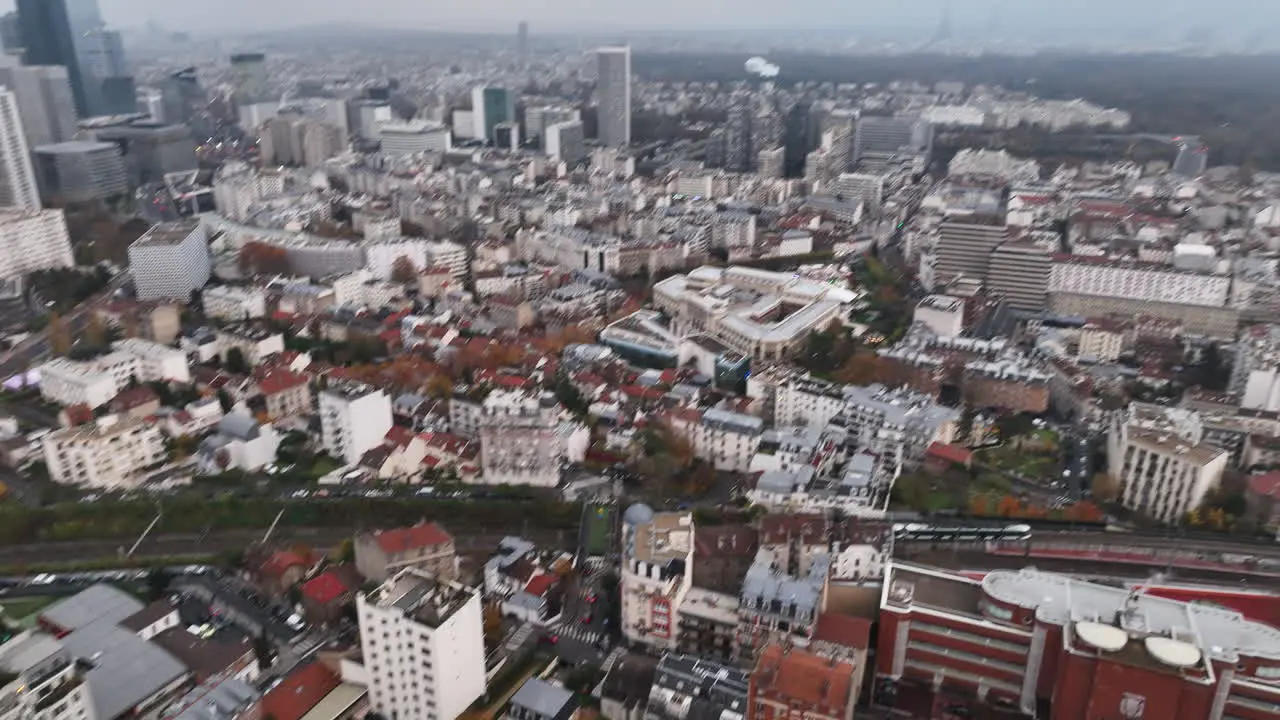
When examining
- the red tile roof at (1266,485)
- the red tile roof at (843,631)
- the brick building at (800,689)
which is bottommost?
the red tile roof at (1266,485)

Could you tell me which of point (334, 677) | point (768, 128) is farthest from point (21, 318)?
point (768, 128)

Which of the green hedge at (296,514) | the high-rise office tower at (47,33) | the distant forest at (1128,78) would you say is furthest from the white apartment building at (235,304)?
the distant forest at (1128,78)

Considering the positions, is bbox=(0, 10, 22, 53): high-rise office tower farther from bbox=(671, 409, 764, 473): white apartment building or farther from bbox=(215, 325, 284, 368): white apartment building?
bbox=(671, 409, 764, 473): white apartment building

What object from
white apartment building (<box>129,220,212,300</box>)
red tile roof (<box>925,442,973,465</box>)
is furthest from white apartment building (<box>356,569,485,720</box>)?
white apartment building (<box>129,220,212,300</box>)

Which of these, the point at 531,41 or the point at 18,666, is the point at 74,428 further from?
the point at 531,41

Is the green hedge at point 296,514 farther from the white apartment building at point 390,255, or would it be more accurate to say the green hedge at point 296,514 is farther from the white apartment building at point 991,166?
the white apartment building at point 991,166

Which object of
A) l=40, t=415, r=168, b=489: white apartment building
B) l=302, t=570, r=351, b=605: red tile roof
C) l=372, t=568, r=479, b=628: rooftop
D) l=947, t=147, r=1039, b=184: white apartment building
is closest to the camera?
l=372, t=568, r=479, b=628: rooftop

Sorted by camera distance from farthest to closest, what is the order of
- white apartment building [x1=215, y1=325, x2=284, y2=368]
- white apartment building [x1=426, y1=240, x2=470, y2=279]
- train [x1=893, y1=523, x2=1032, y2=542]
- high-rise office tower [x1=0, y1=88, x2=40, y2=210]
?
high-rise office tower [x1=0, y1=88, x2=40, y2=210], white apartment building [x1=426, y1=240, x2=470, y2=279], white apartment building [x1=215, y1=325, x2=284, y2=368], train [x1=893, y1=523, x2=1032, y2=542]

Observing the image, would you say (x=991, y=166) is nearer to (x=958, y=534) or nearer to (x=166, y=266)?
(x=958, y=534)
